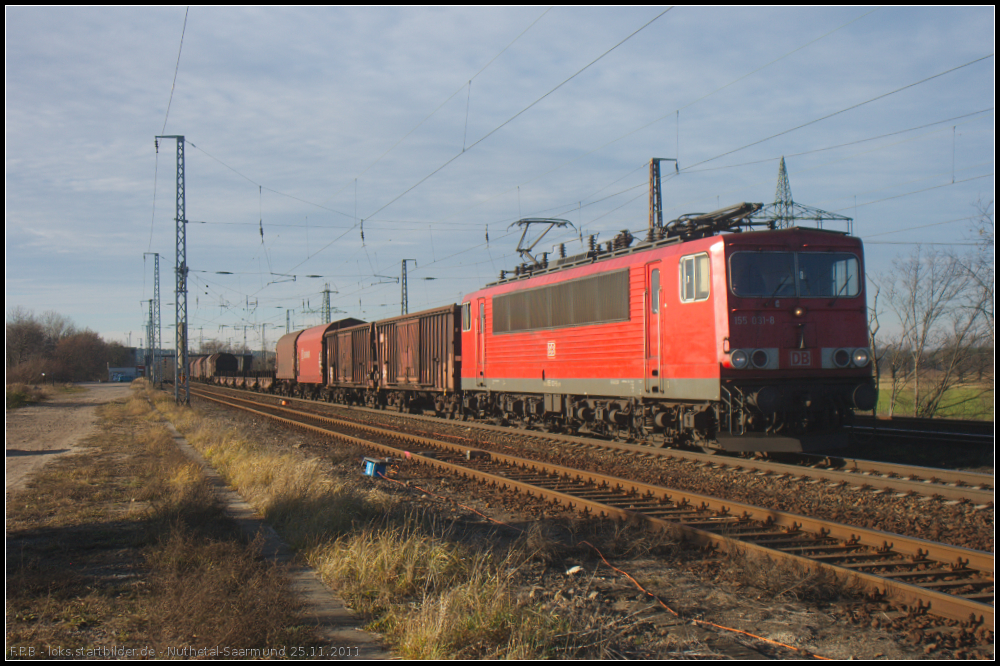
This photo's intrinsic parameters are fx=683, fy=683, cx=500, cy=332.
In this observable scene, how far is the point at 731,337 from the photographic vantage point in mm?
10680

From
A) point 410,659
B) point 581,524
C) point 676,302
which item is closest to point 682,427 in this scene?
point 676,302

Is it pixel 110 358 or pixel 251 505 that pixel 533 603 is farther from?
pixel 110 358

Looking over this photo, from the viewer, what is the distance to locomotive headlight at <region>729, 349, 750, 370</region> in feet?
34.8

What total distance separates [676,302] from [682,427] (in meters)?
2.26

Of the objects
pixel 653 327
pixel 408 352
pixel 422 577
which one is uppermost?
pixel 653 327

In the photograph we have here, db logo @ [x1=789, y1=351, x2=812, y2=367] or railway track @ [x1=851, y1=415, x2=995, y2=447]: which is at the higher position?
db logo @ [x1=789, y1=351, x2=812, y2=367]

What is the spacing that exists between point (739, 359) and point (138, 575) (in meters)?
8.51

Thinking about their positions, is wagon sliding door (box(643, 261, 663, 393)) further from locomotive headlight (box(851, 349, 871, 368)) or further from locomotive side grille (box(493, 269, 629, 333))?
locomotive headlight (box(851, 349, 871, 368))

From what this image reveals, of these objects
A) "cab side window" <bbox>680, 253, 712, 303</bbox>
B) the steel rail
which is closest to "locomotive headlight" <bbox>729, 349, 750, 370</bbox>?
"cab side window" <bbox>680, 253, 712, 303</bbox>

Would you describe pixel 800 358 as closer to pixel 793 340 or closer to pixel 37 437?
pixel 793 340

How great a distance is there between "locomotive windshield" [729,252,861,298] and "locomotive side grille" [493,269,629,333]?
2.52 meters

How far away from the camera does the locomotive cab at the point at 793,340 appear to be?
1076 cm

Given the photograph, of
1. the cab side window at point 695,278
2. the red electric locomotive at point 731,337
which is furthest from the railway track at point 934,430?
the cab side window at point 695,278

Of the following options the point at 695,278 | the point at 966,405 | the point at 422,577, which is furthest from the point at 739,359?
the point at 966,405
